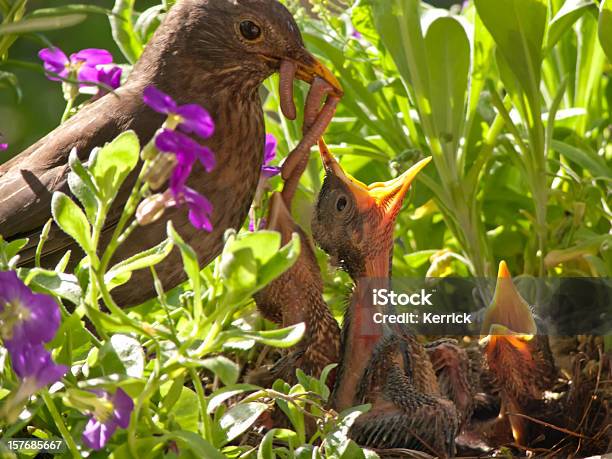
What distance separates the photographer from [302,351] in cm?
122

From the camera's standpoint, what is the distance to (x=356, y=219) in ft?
4.03

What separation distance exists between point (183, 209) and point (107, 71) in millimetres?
277

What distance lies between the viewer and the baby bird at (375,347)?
43.9 inches

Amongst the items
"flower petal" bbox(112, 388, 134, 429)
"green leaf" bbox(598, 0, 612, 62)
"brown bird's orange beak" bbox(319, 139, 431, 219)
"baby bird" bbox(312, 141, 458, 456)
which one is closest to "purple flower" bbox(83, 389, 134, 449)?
"flower petal" bbox(112, 388, 134, 429)

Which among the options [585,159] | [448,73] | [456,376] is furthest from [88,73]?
[585,159]

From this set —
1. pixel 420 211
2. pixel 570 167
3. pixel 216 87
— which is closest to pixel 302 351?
pixel 216 87

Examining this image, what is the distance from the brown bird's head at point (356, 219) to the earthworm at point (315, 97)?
0.07 m

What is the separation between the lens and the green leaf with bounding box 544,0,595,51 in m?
1.41

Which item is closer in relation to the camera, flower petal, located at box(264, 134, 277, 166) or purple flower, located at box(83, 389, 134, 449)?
purple flower, located at box(83, 389, 134, 449)

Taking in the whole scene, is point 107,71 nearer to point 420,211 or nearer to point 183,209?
point 183,209

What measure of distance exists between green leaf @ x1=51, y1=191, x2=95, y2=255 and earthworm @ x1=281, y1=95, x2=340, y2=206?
0.55 m

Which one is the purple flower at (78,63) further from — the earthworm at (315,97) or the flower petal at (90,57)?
the earthworm at (315,97)

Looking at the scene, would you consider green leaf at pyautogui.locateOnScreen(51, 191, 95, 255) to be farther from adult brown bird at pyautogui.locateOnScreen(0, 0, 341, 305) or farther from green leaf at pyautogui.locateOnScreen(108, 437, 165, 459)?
adult brown bird at pyautogui.locateOnScreen(0, 0, 341, 305)

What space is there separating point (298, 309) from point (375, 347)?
0.11 meters
